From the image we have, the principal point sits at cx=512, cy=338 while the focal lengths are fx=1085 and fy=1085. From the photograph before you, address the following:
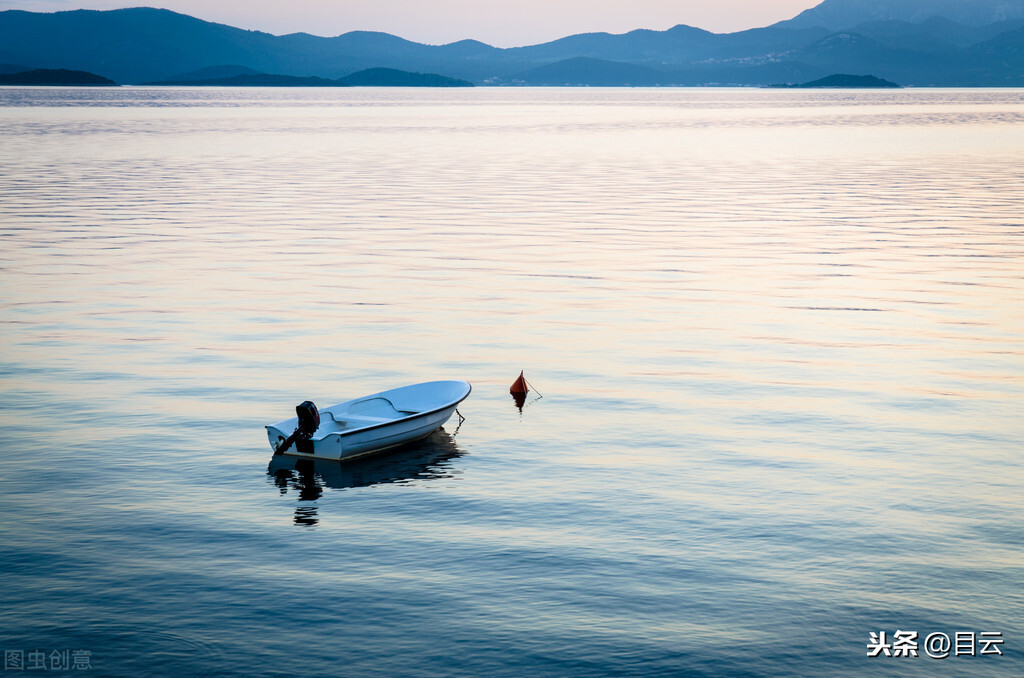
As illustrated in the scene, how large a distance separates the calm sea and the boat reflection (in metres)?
0.12

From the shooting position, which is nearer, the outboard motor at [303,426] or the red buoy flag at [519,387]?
the outboard motor at [303,426]

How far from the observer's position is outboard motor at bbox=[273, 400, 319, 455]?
23031mm

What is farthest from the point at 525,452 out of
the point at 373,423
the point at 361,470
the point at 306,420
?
the point at 306,420

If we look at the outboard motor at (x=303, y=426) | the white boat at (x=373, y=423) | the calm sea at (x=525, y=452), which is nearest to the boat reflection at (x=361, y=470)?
the calm sea at (x=525, y=452)

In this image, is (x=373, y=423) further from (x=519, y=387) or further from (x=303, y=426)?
(x=519, y=387)

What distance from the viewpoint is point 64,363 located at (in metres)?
31.5

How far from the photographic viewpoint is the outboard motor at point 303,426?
23.0 metres

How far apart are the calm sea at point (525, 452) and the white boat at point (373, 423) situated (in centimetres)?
51

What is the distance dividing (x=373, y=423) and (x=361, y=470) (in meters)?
1.23

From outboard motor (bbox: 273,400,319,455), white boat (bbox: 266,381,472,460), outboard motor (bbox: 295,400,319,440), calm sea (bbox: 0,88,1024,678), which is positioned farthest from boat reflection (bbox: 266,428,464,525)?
outboard motor (bbox: 295,400,319,440)

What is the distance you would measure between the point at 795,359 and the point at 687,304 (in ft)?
27.0

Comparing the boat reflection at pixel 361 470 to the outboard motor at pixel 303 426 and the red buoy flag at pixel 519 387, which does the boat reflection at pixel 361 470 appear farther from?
the red buoy flag at pixel 519 387

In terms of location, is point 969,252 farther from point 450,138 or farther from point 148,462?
point 450,138

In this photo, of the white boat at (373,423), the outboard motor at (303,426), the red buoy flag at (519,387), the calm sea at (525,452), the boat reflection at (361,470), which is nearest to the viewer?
the calm sea at (525,452)
